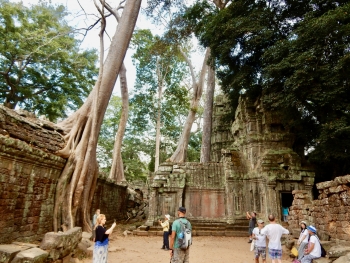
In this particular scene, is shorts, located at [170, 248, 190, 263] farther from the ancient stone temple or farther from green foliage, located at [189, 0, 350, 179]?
the ancient stone temple

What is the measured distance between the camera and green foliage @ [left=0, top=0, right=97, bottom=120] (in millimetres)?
A: 13190

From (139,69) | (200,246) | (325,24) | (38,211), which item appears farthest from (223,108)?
(38,211)

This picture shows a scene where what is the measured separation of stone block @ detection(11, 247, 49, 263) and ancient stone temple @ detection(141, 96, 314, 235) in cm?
844

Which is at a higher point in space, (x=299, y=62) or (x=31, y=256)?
(x=299, y=62)

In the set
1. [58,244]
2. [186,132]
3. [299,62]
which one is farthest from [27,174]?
[186,132]

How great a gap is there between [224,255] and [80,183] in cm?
456

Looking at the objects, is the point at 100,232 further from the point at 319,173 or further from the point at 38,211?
the point at 319,173

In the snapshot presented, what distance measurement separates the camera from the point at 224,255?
7461 millimetres

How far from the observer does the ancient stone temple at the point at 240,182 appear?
11.5m

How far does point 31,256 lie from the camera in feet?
10.9

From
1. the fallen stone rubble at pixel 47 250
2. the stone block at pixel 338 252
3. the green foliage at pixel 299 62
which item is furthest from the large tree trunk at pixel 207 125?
the fallen stone rubble at pixel 47 250

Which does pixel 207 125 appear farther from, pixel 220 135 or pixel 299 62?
pixel 299 62

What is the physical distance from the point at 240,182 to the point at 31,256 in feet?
34.6

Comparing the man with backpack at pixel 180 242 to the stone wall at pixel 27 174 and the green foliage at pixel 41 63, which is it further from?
the green foliage at pixel 41 63
